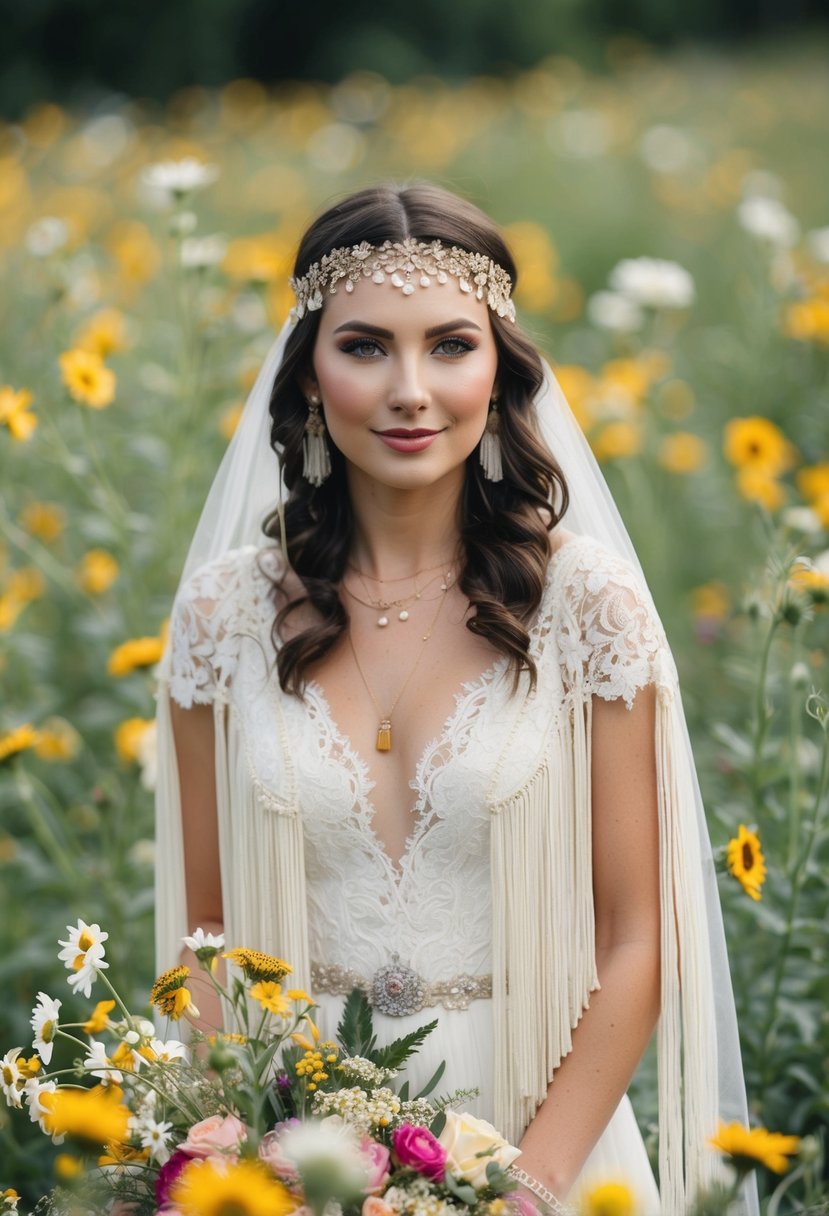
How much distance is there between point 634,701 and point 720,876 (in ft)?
1.48

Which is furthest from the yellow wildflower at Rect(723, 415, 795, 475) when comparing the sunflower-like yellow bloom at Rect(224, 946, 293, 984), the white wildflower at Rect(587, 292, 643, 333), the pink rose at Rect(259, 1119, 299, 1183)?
the pink rose at Rect(259, 1119, 299, 1183)

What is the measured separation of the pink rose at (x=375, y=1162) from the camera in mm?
1521

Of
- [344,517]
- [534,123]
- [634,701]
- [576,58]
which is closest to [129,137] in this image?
[534,123]

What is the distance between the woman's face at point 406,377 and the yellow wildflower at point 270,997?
75 cm

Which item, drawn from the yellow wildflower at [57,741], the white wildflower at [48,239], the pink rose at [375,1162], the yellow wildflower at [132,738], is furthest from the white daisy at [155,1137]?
the white wildflower at [48,239]

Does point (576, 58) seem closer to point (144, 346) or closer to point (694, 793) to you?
point (144, 346)

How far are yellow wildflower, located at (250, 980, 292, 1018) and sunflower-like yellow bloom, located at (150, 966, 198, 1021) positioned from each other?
8 centimetres

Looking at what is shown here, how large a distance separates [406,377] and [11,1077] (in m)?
1.03

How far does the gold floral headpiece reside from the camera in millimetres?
1977

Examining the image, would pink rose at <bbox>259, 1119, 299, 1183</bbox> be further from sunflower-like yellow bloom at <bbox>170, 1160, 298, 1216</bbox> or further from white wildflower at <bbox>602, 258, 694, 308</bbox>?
white wildflower at <bbox>602, 258, 694, 308</bbox>

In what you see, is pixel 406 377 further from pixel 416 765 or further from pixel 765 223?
pixel 765 223

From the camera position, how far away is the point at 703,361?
550cm

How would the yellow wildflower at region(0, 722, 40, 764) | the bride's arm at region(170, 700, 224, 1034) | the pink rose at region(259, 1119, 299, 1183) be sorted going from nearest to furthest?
the pink rose at region(259, 1119, 299, 1183), the bride's arm at region(170, 700, 224, 1034), the yellow wildflower at region(0, 722, 40, 764)

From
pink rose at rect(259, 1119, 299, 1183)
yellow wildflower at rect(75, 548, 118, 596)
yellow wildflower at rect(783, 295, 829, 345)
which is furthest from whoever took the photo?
yellow wildflower at rect(783, 295, 829, 345)
